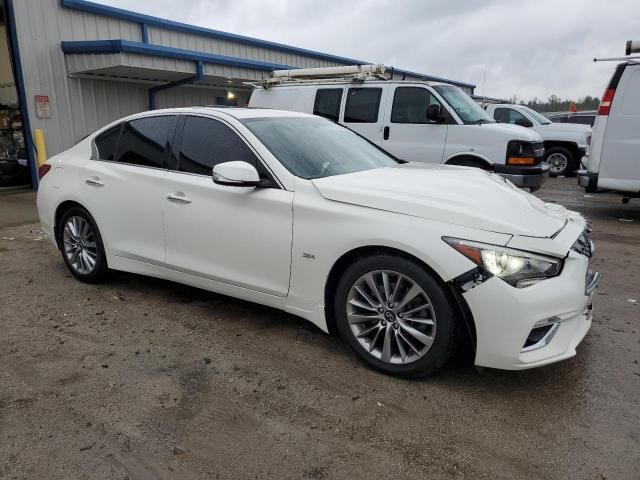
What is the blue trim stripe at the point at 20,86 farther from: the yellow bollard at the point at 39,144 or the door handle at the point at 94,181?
the door handle at the point at 94,181

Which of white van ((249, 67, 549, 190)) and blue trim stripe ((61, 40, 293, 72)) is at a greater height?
blue trim stripe ((61, 40, 293, 72))

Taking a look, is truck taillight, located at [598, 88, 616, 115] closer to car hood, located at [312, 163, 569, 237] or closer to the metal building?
car hood, located at [312, 163, 569, 237]

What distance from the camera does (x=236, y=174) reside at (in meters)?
3.34

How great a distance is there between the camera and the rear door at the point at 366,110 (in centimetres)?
809

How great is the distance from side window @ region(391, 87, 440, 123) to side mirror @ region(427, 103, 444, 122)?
15 centimetres

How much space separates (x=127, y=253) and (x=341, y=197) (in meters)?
2.13

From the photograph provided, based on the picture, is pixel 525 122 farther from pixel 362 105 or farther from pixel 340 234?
pixel 340 234

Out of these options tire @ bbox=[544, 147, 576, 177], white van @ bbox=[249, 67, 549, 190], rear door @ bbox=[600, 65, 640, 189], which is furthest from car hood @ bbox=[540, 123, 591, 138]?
white van @ bbox=[249, 67, 549, 190]

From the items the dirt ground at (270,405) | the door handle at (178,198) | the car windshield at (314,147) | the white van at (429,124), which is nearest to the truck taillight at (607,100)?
the white van at (429,124)

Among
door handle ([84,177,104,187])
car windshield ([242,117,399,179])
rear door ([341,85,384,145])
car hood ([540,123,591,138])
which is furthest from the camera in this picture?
car hood ([540,123,591,138])

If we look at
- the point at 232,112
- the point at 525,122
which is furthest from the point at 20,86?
the point at 525,122

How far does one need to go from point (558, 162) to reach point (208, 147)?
12969 millimetres

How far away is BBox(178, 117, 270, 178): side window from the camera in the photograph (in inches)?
145

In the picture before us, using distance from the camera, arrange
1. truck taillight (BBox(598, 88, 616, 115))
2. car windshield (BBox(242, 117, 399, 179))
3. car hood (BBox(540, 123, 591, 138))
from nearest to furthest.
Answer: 1. car windshield (BBox(242, 117, 399, 179))
2. truck taillight (BBox(598, 88, 616, 115))
3. car hood (BBox(540, 123, 591, 138))
